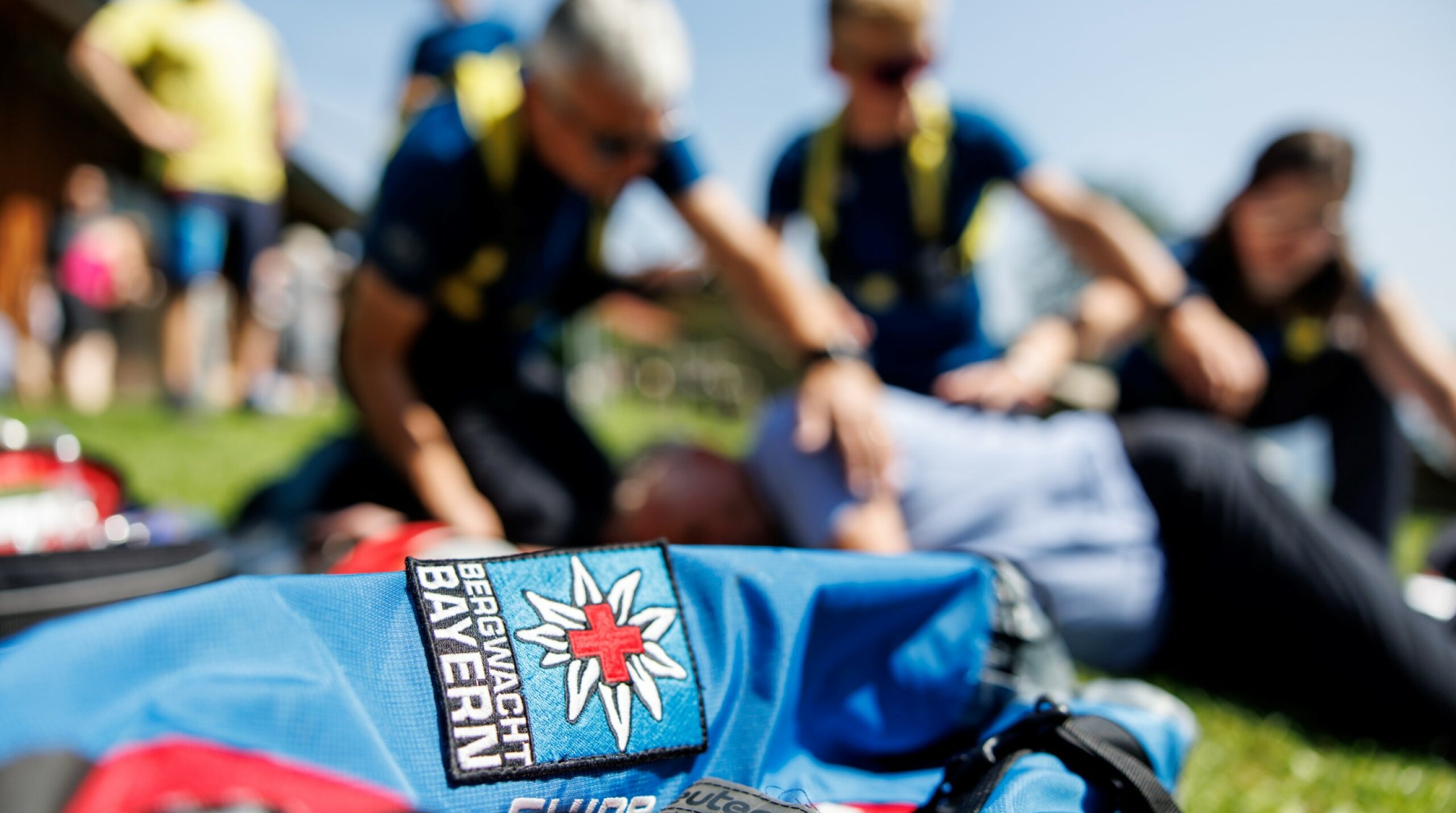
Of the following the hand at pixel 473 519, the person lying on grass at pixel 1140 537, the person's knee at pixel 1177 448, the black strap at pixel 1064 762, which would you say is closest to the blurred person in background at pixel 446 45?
the hand at pixel 473 519

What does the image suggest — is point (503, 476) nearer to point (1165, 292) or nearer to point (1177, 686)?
point (1177, 686)

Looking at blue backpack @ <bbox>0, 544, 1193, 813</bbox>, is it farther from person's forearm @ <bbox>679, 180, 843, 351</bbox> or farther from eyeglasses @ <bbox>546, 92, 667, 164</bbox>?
eyeglasses @ <bbox>546, 92, 667, 164</bbox>

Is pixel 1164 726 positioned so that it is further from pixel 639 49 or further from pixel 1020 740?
pixel 639 49

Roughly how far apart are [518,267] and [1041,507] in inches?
55.7

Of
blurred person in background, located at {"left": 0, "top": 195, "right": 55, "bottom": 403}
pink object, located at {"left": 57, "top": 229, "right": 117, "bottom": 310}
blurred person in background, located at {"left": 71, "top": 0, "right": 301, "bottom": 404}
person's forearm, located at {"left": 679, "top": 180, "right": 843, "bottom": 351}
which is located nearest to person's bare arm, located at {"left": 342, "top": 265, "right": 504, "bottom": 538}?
person's forearm, located at {"left": 679, "top": 180, "right": 843, "bottom": 351}

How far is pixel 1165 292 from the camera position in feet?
7.73

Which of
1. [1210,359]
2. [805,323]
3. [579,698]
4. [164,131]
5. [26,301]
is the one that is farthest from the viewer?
[26,301]

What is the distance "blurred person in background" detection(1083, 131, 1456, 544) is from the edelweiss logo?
6.47ft

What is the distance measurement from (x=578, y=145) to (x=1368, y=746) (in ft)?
6.37

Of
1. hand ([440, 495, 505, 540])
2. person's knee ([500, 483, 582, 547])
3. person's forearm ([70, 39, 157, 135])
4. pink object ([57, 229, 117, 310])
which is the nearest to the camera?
hand ([440, 495, 505, 540])

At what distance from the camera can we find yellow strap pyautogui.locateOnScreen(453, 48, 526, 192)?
2041 mm

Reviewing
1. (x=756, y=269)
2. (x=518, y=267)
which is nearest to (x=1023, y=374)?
(x=756, y=269)

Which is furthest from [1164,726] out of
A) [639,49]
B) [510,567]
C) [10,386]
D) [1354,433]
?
[10,386]

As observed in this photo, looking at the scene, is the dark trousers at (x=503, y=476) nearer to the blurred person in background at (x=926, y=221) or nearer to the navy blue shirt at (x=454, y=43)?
the blurred person in background at (x=926, y=221)
